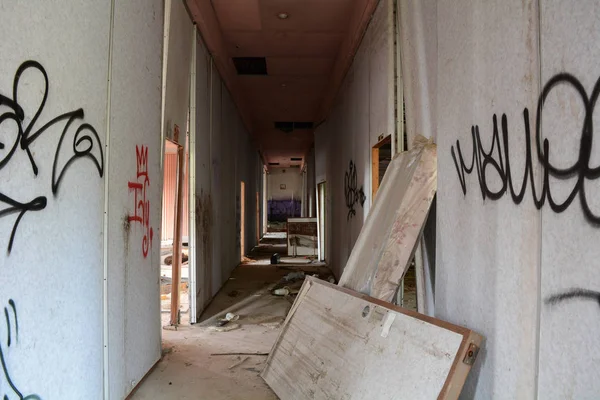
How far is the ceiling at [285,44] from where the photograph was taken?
5633 mm

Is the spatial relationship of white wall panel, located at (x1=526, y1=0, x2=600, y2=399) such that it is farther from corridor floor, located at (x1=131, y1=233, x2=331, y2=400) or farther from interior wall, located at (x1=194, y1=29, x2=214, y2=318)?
interior wall, located at (x1=194, y1=29, x2=214, y2=318)

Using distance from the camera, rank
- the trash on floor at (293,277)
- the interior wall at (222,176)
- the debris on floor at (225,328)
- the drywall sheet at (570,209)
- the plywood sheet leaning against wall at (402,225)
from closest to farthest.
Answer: the drywall sheet at (570,209)
the plywood sheet leaning against wall at (402,225)
the debris on floor at (225,328)
the interior wall at (222,176)
the trash on floor at (293,277)

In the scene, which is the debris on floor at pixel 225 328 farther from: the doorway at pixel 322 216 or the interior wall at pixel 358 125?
the doorway at pixel 322 216

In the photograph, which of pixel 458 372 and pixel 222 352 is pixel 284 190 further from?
pixel 458 372

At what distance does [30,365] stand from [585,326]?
2192 millimetres

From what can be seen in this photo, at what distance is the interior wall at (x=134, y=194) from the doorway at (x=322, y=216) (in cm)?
725

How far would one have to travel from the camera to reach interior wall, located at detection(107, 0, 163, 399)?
2748mm

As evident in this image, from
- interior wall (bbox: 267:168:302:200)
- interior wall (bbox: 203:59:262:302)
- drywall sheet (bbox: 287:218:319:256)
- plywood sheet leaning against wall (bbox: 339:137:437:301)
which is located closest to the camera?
plywood sheet leaning against wall (bbox: 339:137:437:301)

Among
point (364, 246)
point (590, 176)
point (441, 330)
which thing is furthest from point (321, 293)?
point (590, 176)

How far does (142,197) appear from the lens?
3287 mm

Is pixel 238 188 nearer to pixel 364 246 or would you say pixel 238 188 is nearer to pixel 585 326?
pixel 364 246

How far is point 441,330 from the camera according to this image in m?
2.06

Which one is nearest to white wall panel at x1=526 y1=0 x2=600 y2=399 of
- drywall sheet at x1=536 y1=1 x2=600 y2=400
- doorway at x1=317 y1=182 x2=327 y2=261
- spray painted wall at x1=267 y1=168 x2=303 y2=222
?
drywall sheet at x1=536 y1=1 x2=600 y2=400

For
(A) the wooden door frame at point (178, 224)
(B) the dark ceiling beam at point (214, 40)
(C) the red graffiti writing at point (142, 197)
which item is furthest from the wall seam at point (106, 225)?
(B) the dark ceiling beam at point (214, 40)
